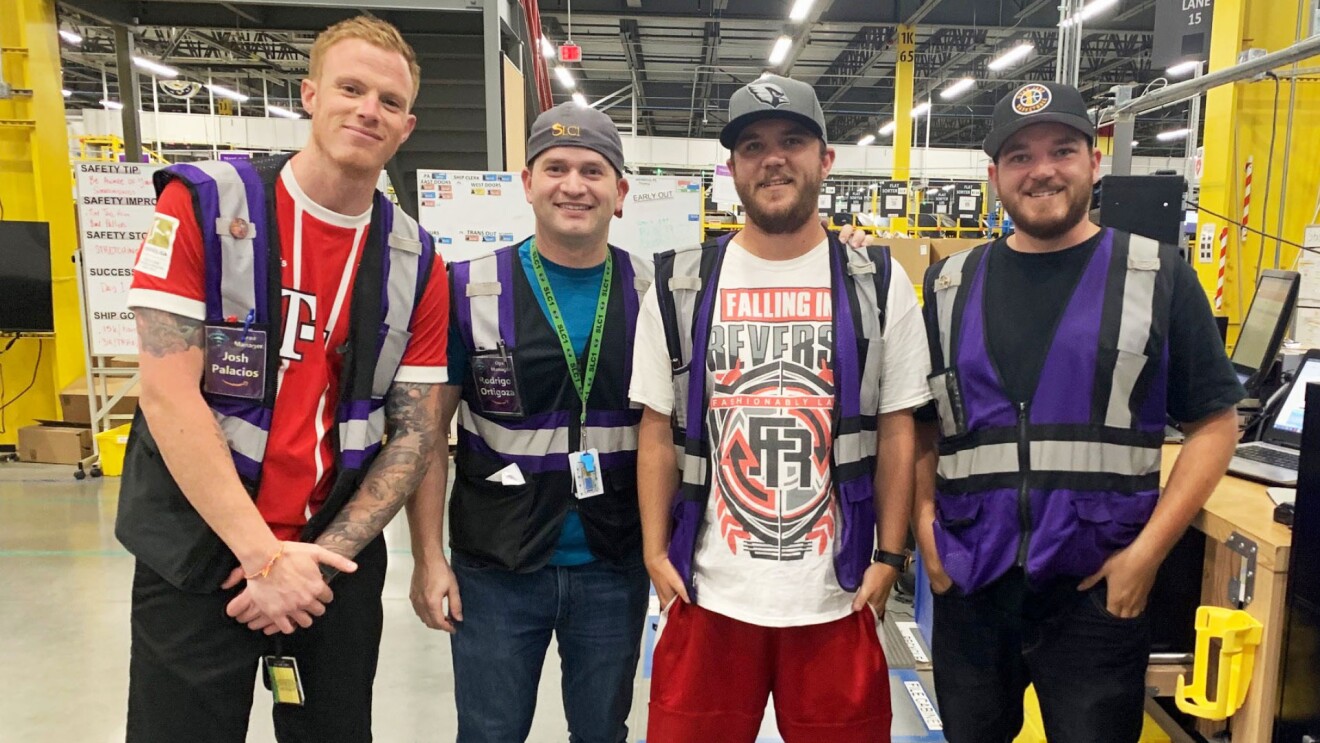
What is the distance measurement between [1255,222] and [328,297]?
665 centimetres

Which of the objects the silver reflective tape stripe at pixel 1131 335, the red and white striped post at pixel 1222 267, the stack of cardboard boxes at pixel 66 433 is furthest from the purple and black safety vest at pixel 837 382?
the stack of cardboard boxes at pixel 66 433

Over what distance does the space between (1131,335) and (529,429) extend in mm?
1217

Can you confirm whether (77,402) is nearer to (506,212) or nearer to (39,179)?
(39,179)

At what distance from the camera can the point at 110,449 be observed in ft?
18.5

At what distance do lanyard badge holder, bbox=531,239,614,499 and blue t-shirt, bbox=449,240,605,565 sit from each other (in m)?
0.01

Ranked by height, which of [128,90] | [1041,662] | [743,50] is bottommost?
[1041,662]

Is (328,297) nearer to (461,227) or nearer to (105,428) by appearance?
(461,227)

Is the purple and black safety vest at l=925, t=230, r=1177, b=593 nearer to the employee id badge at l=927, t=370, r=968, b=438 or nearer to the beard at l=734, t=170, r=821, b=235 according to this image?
the employee id badge at l=927, t=370, r=968, b=438

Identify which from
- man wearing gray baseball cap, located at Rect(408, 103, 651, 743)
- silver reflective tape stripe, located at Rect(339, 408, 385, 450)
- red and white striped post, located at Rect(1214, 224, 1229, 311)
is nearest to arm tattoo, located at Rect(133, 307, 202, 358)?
Answer: silver reflective tape stripe, located at Rect(339, 408, 385, 450)

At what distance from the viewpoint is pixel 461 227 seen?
467 cm

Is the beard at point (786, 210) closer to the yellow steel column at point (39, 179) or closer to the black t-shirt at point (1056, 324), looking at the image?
the black t-shirt at point (1056, 324)

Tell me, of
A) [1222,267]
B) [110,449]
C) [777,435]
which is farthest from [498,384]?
[1222,267]

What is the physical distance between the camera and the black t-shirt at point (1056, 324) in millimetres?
1484

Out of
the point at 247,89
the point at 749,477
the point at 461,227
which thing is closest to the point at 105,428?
the point at 461,227
